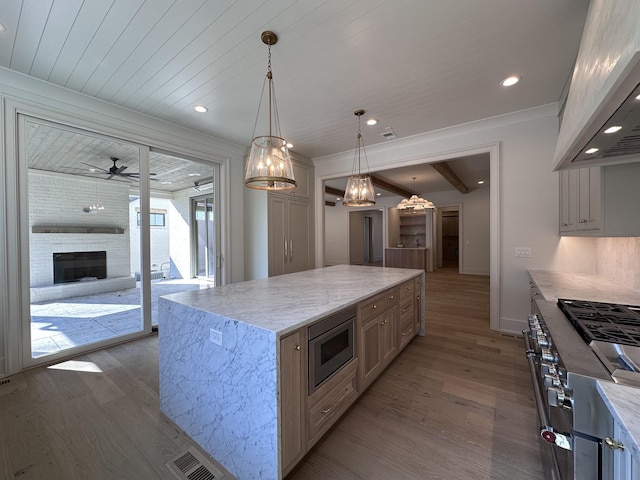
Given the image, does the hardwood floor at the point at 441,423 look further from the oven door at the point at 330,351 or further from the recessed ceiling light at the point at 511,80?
the recessed ceiling light at the point at 511,80

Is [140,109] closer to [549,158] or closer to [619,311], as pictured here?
[619,311]

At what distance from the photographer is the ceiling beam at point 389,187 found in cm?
670

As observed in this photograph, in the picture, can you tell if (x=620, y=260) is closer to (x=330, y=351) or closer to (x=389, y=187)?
(x=330, y=351)

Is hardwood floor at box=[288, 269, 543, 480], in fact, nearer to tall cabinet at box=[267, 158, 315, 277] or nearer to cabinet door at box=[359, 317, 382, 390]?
cabinet door at box=[359, 317, 382, 390]

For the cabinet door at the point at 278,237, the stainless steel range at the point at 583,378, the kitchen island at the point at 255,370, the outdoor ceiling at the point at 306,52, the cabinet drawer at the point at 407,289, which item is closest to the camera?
the stainless steel range at the point at 583,378

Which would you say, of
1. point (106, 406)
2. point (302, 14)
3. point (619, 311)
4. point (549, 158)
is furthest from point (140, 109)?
point (549, 158)

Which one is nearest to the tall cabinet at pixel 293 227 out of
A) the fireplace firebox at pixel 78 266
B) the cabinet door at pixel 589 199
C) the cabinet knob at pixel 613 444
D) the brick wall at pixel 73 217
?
the brick wall at pixel 73 217

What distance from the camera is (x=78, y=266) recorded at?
10.9 feet

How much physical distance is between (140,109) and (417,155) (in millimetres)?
3794

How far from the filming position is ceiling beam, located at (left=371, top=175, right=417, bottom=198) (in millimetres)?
6695

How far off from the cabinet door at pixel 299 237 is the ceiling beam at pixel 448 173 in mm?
2626

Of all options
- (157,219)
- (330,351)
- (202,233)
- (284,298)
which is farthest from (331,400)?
(202,233)

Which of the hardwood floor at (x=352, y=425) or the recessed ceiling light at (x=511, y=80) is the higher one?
Result: the recessed ceiling light at (x=511, y=80)

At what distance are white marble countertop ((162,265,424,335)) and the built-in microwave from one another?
91 mm
